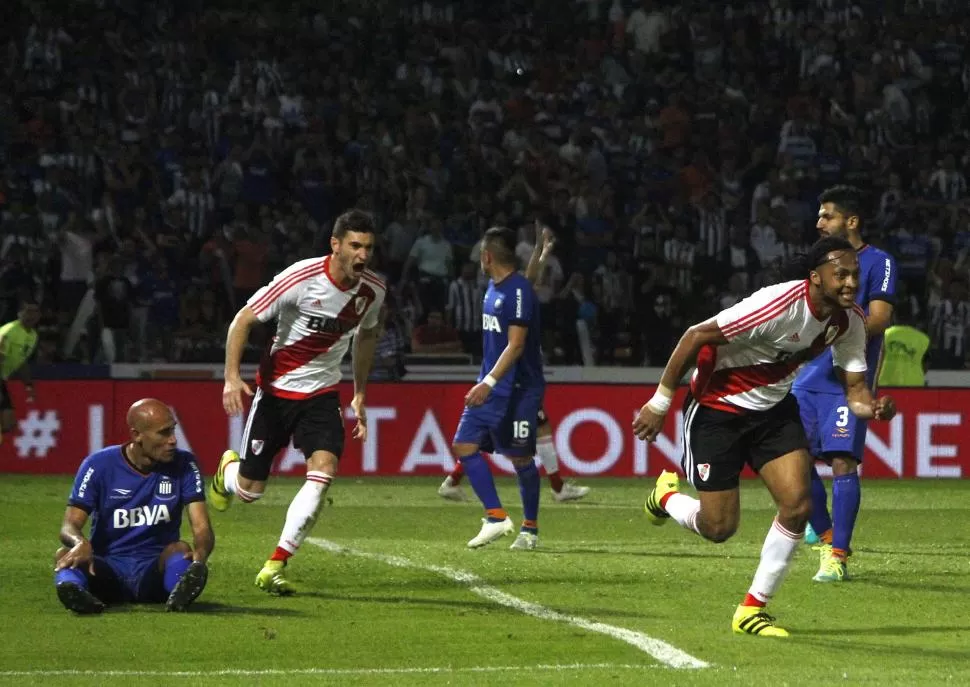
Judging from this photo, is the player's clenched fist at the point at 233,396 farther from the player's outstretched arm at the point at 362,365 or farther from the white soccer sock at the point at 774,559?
the white soccer sock at the point at 774,559

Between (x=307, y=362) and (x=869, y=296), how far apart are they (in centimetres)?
355

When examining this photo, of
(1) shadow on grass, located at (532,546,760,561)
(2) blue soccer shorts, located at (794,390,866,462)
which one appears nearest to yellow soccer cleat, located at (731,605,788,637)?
(2) blue soccer shorts, located at (794,390,866,462)

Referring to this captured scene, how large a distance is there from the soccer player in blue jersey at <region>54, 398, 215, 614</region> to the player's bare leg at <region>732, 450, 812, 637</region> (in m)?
2.81

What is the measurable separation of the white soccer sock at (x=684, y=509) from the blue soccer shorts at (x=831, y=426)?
1678 mm

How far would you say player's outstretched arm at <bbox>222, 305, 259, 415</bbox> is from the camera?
30.7ft

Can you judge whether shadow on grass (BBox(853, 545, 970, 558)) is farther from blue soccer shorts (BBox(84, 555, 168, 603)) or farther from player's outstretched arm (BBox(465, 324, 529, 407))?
blue soccer shorts (BBox(84, 555, 168, 603))

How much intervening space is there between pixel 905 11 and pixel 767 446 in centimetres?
2137

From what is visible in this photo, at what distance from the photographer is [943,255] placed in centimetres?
2422

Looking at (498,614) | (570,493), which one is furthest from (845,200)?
(570,493)

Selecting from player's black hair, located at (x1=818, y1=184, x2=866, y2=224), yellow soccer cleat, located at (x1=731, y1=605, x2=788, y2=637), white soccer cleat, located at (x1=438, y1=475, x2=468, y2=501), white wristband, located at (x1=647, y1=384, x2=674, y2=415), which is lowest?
white soccer cleat, located at (x1=438, y1=475, x2=468, y2=501)

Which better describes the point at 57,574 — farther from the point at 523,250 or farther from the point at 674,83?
the point at 674,83

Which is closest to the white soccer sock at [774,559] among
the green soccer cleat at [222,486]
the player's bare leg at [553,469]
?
the green soccer cleat at [222,486]

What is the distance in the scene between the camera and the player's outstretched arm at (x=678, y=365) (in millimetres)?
7922

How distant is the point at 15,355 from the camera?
1866 centimetres
